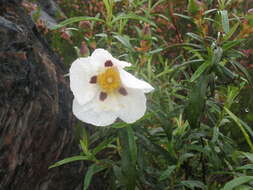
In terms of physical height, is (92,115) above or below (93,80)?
below

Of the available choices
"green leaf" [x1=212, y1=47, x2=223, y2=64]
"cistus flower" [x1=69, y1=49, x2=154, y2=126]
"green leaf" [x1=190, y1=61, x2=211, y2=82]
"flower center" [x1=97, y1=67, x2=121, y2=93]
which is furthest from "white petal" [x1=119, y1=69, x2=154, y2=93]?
"green leaf" [x1=212, y1=47, x2=223, y2=64]

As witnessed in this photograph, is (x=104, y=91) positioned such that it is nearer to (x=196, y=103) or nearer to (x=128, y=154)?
(x=128, y=154)

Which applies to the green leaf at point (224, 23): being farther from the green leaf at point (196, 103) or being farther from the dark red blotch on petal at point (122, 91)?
the dark red blotch on petal at point (122, 91)

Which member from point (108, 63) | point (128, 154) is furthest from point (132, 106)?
point (128, 154)

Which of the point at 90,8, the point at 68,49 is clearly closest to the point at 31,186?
the point at 68,49

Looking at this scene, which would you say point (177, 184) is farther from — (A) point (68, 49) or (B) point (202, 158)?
(A) point (68, 49)

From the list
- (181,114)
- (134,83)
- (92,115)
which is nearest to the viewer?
(134,83)

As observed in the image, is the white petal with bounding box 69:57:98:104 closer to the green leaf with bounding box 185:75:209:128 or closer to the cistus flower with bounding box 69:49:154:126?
the cistus flower with bounding box 69:49:154:126
